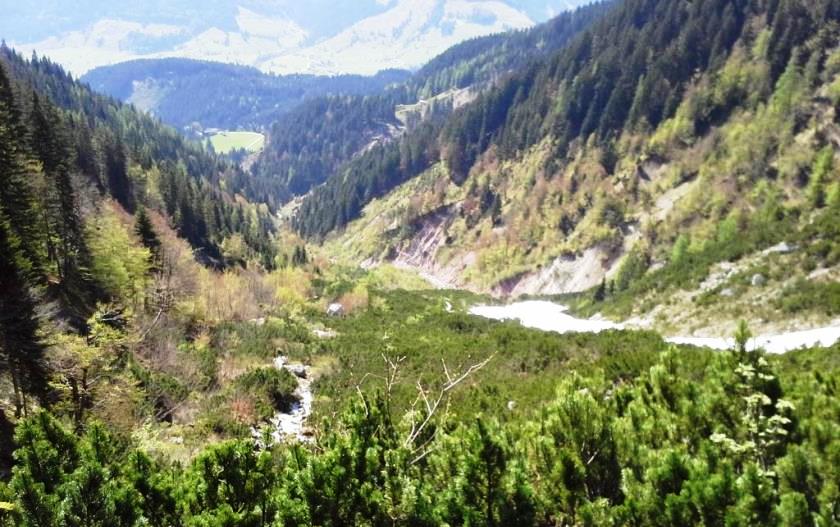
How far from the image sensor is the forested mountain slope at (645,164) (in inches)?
2019

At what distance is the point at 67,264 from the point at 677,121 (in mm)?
67447

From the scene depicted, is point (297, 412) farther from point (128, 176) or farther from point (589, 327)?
point (128, 176)

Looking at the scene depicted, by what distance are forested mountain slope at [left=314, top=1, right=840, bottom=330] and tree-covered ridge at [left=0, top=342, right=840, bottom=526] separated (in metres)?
24.4

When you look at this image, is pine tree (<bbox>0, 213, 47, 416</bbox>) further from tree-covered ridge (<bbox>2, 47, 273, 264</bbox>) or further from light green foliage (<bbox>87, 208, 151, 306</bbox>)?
tree-covered ridge (<bbox>2, 47, 273, 264</bbox>)

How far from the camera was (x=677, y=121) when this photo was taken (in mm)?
72250

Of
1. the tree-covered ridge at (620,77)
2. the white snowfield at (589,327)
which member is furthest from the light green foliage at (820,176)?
the white snowfield at (589,327)

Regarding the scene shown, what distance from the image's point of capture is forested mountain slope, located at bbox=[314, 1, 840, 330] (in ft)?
168

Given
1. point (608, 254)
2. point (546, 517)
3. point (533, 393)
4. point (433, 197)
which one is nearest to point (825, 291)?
point (533, 393)

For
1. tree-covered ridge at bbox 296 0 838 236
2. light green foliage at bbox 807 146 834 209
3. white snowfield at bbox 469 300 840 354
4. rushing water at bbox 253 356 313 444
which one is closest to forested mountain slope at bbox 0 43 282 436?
rushing water at bbox 253 356 313 444

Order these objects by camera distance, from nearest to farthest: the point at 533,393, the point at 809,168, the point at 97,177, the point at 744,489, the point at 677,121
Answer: the point at 744,489, the point at 533,393, the point at 809,168, the point at 97,177, the point at 677,121

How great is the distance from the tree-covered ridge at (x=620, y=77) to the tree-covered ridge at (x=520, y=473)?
70783 millimetres

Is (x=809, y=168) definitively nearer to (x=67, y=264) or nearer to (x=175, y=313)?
(x=175, y=313)

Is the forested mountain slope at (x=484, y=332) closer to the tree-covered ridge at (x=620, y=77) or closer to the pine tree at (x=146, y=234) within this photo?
the pine tree at (x=146, y=234)

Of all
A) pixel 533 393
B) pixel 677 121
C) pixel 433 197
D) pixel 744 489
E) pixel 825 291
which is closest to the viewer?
pixel 744 489
